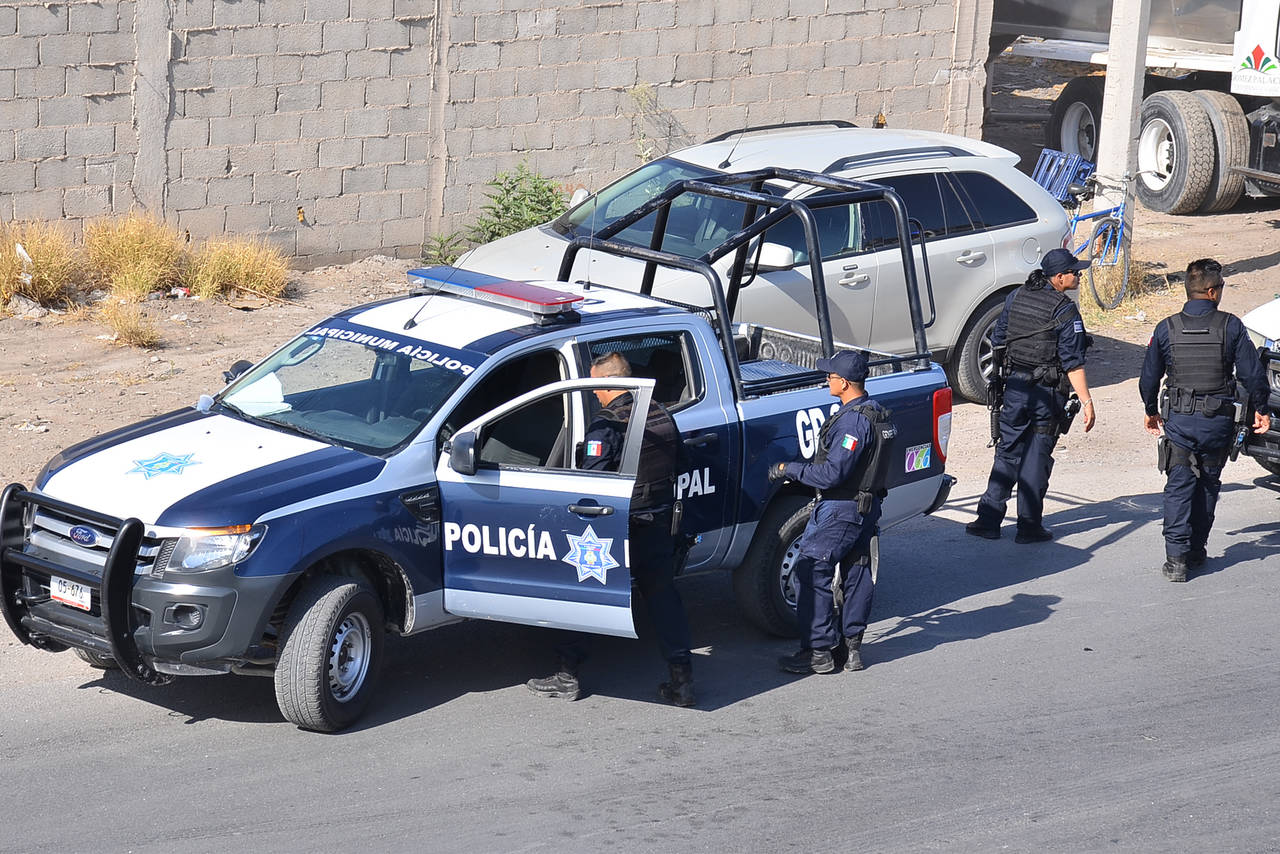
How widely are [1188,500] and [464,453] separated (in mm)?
4483

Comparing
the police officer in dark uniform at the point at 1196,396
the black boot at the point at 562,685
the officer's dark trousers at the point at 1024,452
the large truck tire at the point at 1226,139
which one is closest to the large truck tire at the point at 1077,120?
the large truck tire at the point at 1226,139

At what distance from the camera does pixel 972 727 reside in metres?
6.65

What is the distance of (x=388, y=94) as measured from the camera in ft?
45.5

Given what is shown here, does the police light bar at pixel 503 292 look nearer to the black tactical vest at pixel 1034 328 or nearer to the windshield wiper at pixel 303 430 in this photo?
the windshield wiper at pixel 303 430

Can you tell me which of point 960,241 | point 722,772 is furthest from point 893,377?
point 960,241

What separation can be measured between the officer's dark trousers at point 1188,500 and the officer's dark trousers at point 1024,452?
2.57 feet

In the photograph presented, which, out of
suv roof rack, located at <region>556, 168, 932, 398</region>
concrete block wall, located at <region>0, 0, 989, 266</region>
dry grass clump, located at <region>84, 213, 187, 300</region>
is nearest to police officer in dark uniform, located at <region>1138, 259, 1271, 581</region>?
suv roof rack, located at <region>556, 168, 932, 398</region>

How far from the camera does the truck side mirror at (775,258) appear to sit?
1030 cm

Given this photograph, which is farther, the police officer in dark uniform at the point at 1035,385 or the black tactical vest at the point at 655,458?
the police officer in dark uniform at the point at 1035,385

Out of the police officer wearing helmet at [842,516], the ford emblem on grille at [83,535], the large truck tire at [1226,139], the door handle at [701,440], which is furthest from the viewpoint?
the large truck tire at [1226,139]

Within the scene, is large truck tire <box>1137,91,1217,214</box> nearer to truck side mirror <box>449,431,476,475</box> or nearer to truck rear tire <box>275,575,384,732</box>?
truck side mirror <box>449,431,476,475</box>

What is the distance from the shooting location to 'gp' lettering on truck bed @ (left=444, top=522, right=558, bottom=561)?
6352mm

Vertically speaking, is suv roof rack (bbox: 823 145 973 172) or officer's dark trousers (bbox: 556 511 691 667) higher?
suv roof rack (bbox: 823 145 973 172)

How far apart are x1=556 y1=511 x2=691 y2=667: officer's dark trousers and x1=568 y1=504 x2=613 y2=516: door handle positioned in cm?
21
